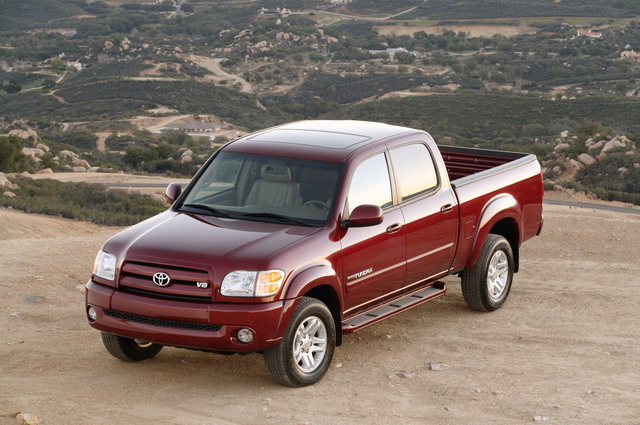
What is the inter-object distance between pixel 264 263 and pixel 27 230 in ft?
42.6

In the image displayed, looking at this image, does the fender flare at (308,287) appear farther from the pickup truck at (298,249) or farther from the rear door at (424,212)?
the rear door at (424,212)

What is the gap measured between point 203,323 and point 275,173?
66.9 inches

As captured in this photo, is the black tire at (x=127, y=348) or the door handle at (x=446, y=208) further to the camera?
the door handle at (x=446, y=208)

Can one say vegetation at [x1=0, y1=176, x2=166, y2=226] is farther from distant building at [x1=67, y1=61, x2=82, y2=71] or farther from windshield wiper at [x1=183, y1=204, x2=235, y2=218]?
distant building at [x1=67, y1=61, x2=82, y2=71]

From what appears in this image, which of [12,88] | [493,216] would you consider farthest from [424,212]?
[12,88]

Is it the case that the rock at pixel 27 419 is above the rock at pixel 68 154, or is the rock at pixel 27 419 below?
above

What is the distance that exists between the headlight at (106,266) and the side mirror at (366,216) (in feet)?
6.18

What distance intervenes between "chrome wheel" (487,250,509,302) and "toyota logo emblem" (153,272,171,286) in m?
3.94

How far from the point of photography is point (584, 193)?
107ft

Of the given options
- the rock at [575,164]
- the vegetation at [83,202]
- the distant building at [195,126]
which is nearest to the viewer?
the vegetation at [83,202]

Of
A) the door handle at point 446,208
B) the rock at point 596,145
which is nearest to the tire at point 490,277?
the door handle at point 446,208

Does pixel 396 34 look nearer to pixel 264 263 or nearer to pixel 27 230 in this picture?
pixel 27 230

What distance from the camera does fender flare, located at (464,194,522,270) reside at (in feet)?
30.2

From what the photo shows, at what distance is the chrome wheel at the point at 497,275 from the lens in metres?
9.52
